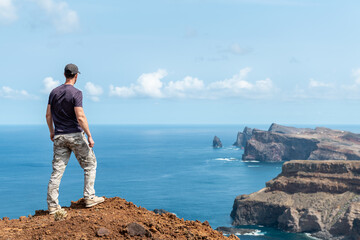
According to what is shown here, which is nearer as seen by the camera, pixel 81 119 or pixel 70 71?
pixel 81 119

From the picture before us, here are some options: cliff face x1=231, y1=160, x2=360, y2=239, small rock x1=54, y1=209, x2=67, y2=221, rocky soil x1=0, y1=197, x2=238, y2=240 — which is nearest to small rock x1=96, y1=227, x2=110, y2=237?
rocky soil x1=0, y1=197, x2=238, y2=240

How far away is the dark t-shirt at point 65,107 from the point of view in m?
12.3

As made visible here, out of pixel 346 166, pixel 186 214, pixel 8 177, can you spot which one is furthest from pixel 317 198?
pixel 8 177

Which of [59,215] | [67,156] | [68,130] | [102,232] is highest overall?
[68,130]

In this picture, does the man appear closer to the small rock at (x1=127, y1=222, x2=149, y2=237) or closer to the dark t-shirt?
the dark t-shirt

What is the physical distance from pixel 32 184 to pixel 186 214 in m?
61.9

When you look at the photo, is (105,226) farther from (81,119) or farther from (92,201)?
(81,119)

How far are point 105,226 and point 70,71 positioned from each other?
14.7 ft

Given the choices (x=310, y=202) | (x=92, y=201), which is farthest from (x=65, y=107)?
(x=310, y=202)

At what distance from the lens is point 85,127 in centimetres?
1198

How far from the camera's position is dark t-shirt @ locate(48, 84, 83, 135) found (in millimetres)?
12258

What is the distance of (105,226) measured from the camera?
1145 centimetres

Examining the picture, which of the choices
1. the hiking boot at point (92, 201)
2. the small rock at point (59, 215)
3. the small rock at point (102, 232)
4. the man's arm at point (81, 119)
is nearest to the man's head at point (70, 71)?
the man's arm at point (81, 119)

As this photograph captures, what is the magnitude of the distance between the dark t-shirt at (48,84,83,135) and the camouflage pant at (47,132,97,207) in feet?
0.68
